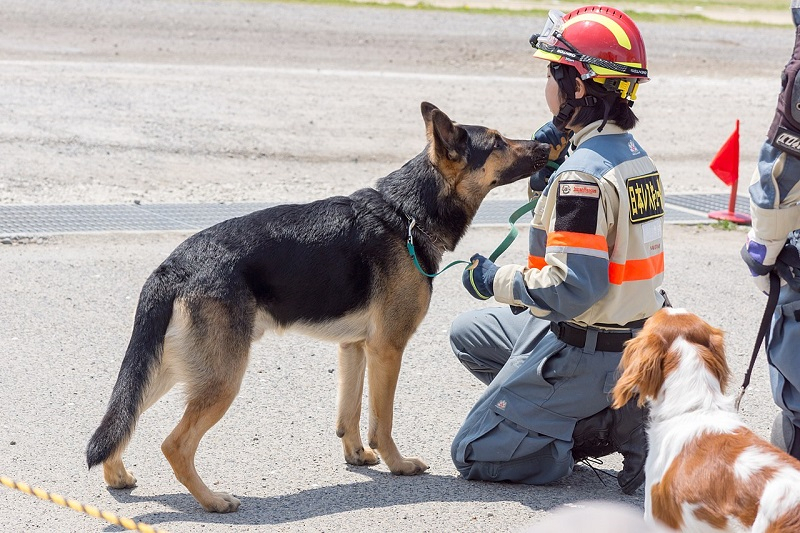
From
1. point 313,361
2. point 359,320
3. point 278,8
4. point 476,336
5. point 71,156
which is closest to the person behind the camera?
point 359,320

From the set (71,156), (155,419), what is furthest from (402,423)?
(71,156)

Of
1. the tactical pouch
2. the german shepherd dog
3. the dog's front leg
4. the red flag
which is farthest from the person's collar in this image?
the red flag

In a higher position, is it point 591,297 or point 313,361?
point 591,297

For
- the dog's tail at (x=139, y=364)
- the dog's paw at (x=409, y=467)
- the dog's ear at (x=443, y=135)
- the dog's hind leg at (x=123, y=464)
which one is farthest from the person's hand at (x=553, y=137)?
the dog's hind leg at (x=123, y=464)

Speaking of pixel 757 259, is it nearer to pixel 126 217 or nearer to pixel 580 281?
pixel 580 281

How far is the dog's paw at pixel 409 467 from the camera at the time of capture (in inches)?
187

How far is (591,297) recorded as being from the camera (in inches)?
162

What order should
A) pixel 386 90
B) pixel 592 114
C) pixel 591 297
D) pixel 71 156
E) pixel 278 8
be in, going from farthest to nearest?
pixel 278 8 < pixel 386 90 < pixel 71 156 < pixel 592 114 < pixel 591 297

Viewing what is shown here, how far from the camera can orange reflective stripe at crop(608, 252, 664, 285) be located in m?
4.25

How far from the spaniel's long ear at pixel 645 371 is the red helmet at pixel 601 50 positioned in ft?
4.34

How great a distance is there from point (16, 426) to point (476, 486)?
2.33 meters

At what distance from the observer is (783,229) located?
3.93m

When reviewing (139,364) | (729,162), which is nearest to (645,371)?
(139,364)

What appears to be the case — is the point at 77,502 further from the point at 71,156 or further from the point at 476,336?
the point at 71,156
